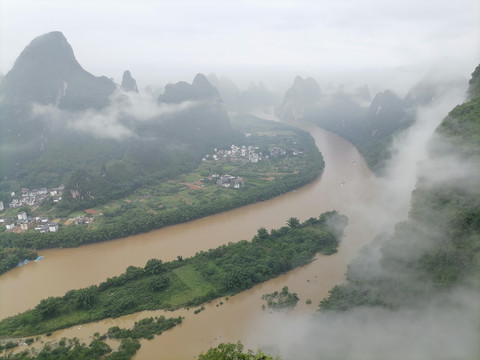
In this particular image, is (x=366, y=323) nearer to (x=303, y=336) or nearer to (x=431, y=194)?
(x=303, y=336)

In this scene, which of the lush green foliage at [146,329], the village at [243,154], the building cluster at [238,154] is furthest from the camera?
the building cluster at [238,154]

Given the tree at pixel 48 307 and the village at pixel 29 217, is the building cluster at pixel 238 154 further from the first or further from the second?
the tree at pixel 48 307

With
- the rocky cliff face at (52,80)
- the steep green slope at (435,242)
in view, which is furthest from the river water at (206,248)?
the rocky cliff face at (52,80)

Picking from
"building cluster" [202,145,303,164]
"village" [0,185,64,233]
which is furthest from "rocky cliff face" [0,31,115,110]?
"building cluster" [202,145,303,164]

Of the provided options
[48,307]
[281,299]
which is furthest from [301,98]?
[48,307]

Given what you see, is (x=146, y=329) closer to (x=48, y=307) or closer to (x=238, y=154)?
(x=48, y=307)

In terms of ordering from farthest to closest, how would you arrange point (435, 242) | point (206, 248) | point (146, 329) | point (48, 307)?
point (206, 248) < point (48, 307) < point (146, 329) < point (435, 242)
